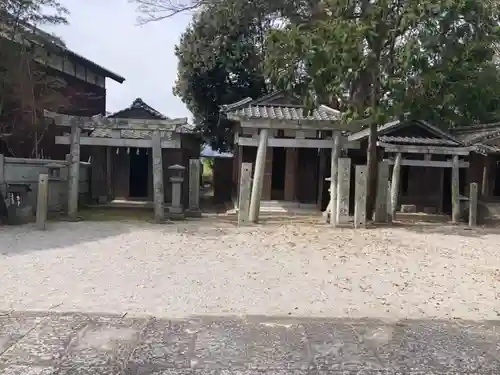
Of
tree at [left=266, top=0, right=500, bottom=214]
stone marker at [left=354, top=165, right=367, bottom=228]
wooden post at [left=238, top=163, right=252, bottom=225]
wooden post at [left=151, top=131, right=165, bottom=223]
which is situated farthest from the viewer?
wooden post at [left=151, top=131, right=165, bottom=223]

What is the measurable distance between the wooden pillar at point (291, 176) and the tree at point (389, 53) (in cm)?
550

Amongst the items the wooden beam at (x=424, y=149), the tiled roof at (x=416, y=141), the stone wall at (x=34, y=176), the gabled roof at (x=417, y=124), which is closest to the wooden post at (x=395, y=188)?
the wooden beam at (x=424, y=149)

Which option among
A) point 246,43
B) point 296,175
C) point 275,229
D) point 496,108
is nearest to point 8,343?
point 275,229

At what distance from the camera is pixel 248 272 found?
778cm

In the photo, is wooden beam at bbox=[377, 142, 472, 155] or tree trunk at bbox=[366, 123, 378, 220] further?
wooden beam at bbox=[377, 142, 472, 155]

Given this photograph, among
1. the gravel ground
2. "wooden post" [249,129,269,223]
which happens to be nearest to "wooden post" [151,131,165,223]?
the gravel ground

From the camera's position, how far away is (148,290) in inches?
259

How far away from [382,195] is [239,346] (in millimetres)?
10825

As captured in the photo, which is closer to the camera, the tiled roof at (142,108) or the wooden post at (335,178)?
the wooden post at (335,178)

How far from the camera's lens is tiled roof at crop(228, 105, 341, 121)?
14.0m

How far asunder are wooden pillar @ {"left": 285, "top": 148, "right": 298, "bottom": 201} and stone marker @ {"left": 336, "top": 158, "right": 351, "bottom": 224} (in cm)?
526

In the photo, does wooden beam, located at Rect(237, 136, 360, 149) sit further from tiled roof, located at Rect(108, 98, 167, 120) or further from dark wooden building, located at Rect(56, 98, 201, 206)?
tiled roof, located at Rect(108, 98, 167, 120)

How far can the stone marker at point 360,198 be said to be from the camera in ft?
43.4

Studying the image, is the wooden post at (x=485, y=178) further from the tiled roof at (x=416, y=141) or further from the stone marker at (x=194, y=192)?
the stone marker at (x=194, y=192)
